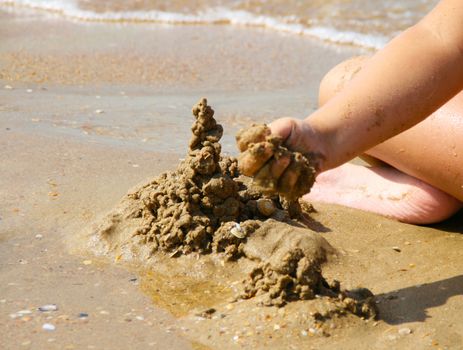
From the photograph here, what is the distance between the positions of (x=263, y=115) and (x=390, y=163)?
1.55m

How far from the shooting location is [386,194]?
3312 mm

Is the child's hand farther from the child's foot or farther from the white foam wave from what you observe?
the white foam wave

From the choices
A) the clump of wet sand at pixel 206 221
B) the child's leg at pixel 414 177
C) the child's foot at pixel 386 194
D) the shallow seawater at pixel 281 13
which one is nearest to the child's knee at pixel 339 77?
the child's leg at pixel 414 177

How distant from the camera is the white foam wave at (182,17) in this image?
782cm

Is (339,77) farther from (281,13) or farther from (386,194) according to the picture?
(281,13)

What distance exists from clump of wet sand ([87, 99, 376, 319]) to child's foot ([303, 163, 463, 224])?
53 cm

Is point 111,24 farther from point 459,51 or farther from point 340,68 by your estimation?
point 459,51

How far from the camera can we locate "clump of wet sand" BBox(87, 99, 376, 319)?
8.65ft

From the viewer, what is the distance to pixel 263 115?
4863mm

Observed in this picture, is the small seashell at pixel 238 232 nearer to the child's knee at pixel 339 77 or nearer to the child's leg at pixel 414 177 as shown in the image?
the child's leg at pixel 414 177

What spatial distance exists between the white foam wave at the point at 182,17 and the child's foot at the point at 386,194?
421cm

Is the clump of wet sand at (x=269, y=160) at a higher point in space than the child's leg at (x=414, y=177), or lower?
higher

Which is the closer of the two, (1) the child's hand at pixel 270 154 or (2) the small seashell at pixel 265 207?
(1) the child's hand at pixel 270 154

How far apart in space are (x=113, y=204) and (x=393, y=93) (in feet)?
4.27
